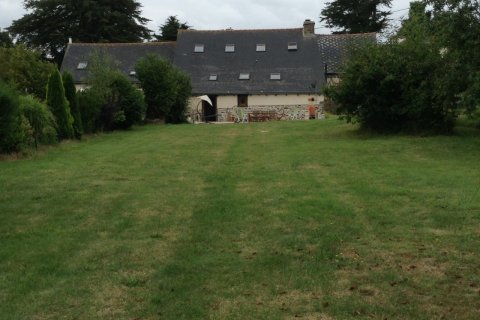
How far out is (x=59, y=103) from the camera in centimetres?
1847

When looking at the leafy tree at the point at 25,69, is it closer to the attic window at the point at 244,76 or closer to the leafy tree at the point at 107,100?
the leafy tree at the point at 107,100

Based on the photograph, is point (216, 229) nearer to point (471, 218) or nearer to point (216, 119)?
point (471, 218)

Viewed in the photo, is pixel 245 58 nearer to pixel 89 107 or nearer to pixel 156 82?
pixel 156 82

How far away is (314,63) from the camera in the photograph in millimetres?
40844

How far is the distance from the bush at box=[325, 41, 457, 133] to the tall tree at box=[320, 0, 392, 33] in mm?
36151

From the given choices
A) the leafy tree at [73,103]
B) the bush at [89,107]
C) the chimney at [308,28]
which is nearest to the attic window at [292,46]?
the chimney at [308,28]

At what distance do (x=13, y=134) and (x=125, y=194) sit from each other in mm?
6518

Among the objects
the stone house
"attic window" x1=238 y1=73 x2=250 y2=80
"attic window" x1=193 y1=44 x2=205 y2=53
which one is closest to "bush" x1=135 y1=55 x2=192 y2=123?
the stone house

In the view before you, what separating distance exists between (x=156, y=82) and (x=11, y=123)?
15849mm

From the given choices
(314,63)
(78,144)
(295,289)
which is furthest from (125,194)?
(314,63)

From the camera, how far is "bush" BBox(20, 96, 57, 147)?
15789mm

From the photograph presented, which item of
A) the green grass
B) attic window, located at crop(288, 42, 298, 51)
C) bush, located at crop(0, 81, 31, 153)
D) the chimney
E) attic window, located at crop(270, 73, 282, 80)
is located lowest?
the green grass

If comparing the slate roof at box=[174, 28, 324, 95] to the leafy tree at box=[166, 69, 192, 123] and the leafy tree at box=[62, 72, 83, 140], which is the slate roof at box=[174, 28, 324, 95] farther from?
the leafy tree at box=[62, 72, 83, 140]

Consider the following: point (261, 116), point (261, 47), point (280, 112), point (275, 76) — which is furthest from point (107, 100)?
point (261, 47)
